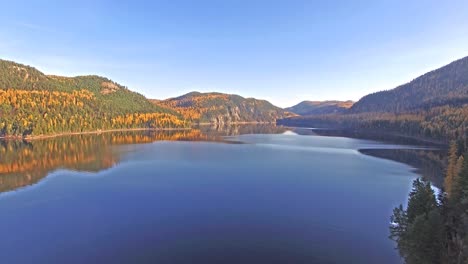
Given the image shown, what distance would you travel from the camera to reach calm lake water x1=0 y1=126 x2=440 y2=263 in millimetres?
32312

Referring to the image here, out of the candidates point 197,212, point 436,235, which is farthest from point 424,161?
point 197,212

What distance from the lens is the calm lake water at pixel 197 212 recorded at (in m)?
32.3

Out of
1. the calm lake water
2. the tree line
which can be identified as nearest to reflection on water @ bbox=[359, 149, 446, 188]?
the calm lake water

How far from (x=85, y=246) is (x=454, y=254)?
34855mm

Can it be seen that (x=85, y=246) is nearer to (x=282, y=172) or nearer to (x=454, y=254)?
(x=454, y=254)

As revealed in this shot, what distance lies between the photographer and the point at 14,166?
80.1 m

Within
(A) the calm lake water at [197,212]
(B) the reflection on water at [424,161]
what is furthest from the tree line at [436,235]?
(B) the reflection on water at [424,161]

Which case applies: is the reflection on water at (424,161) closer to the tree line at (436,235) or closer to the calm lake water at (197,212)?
the calm lake water at (197,212)

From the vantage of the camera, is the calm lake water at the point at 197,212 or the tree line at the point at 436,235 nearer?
the tree line at the point at 436,235

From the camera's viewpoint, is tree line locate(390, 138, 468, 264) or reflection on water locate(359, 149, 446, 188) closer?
tree line locate(390, 138, 468, 264)

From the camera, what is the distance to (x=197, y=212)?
4497cm

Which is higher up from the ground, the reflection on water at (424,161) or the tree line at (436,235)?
the tree line at (436,235)

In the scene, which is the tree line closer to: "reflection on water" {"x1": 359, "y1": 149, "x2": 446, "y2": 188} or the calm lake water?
the calm lake water

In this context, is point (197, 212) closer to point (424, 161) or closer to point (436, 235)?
point (436, 235)
